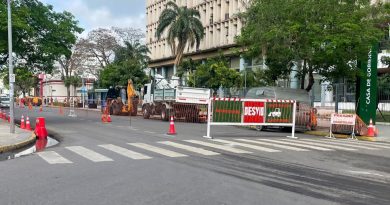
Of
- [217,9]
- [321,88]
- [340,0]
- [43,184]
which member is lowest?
[43,184]

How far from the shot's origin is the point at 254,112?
2011 cm

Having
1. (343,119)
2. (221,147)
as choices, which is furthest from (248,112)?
(221,147)

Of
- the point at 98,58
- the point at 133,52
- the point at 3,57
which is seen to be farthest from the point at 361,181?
the point at 98,58

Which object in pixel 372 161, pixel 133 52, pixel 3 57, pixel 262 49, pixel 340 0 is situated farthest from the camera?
pixel 133 52

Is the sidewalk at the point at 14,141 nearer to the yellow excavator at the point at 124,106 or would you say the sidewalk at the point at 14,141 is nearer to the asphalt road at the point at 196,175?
the asphalt road at the point at 196,175

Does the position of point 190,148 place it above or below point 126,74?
below

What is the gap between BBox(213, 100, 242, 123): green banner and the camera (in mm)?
19219

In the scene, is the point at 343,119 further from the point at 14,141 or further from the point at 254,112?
the point at 14,141

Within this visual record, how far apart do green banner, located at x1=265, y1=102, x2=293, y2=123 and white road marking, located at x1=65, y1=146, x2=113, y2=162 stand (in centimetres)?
871

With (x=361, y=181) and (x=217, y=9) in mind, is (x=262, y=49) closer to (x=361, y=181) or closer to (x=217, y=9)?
(x=361, y=181)

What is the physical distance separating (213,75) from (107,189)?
3387cm

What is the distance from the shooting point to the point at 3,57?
29.7 meters

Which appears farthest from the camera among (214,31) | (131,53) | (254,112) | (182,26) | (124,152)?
(131,53)

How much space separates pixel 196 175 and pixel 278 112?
11448 mm
